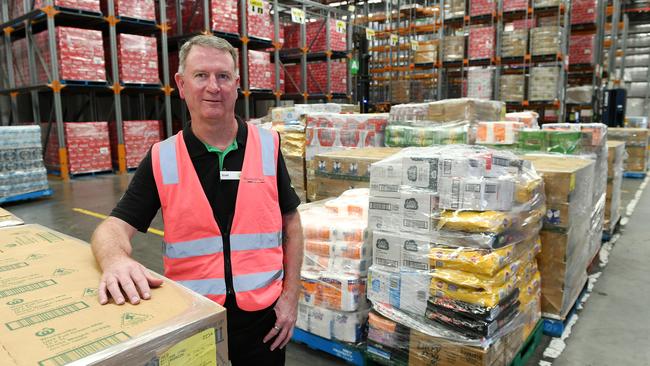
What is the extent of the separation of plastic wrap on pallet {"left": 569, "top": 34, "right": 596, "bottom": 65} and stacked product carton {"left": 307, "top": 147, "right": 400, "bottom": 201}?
32.1ft

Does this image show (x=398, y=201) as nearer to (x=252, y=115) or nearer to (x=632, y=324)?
(x=632, y=324)

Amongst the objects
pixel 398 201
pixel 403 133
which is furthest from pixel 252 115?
pixel 398 201

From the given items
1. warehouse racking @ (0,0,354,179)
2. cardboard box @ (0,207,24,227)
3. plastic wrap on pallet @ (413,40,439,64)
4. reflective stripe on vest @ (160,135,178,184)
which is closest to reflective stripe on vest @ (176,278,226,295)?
reflective stripe on vest @ (160,135,178,184)

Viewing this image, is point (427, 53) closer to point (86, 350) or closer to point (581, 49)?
point (581, 49)

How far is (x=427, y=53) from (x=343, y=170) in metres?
9.85

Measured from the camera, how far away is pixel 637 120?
15.3m

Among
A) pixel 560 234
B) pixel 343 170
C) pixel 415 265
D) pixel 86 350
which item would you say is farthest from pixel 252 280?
pixel 343 170

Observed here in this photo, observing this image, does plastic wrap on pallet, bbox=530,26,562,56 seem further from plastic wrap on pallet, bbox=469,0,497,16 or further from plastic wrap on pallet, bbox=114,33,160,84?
plastic wrap on pallet, bbox=114,33,160,84

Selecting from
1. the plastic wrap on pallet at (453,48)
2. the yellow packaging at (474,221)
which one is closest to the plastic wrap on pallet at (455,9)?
the plastic wrap on pallet at (453,48)

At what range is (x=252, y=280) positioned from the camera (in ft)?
5.73

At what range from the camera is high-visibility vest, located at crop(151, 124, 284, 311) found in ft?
5.58

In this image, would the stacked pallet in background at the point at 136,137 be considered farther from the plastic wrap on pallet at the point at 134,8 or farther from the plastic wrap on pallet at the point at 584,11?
the plastic wrap on pallet at the point at 584,11

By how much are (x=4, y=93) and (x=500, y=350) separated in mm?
13113

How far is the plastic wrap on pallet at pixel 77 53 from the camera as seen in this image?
9.24 metres
